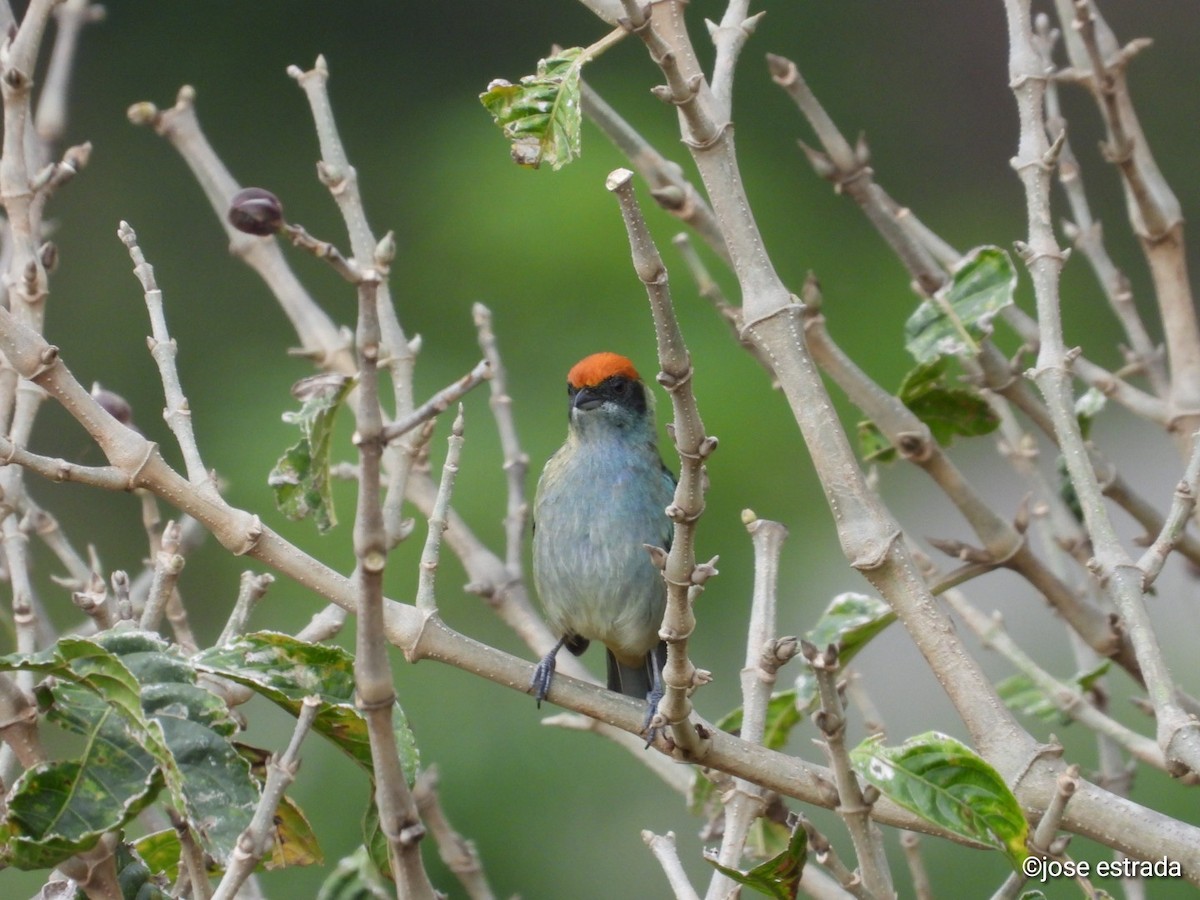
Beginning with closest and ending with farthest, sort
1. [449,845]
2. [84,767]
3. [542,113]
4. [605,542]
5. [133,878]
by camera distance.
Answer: [84,767], [133,878], [542,113], [449,845], [605,542]

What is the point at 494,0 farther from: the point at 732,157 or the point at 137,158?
the point at 732,157

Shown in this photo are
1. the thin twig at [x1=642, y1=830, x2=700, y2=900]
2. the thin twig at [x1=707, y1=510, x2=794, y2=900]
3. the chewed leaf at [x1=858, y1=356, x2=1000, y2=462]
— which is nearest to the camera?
the thin twig at [x1=642, y1=830, x2=700, y2=900]

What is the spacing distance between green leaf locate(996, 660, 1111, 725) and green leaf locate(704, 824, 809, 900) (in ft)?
2.79

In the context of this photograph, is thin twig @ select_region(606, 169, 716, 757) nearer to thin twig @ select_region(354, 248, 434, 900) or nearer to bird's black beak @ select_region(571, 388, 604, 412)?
thin twig @ select_region(354, 248, 434, 900)

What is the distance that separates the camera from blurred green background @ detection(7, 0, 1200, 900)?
543cm

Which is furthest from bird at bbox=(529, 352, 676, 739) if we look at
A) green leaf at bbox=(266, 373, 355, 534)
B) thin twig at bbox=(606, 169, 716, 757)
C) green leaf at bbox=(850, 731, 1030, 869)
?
green leaf at bbox=(850, 731, 1030, 869)

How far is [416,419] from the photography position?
3.67 ft

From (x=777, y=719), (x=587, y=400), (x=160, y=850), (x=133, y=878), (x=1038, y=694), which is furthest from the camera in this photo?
(x=587, y=400)

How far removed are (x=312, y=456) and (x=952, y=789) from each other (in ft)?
3.27

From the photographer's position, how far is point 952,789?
4.84 feet

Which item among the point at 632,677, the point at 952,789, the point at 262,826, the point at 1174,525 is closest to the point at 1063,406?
the point at 1174,525

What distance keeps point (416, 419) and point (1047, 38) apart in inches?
70.5

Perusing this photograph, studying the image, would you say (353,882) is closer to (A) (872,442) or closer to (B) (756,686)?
(B) (756,686)

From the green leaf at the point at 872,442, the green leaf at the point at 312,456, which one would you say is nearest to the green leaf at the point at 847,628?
the green leaf at the point at 872,442
